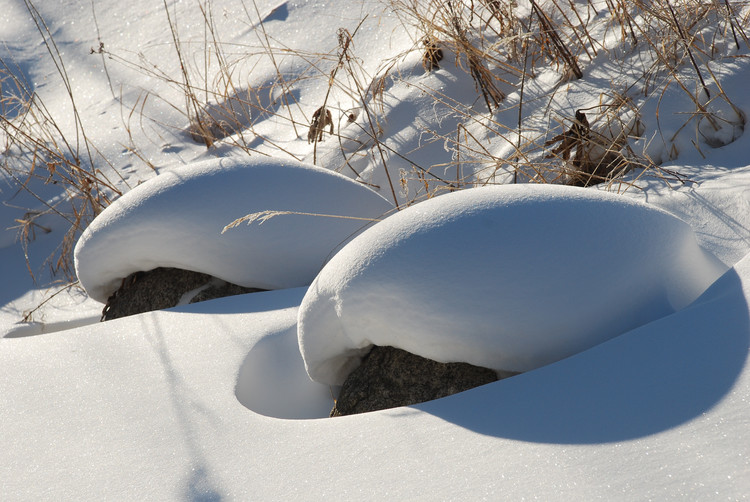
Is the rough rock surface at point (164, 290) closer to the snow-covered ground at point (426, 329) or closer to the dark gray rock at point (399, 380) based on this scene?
the snow-covered ground at point (426, 329)

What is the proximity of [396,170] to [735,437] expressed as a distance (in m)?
1.80

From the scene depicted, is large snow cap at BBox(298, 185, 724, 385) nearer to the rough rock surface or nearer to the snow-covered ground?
the snow-covered ground

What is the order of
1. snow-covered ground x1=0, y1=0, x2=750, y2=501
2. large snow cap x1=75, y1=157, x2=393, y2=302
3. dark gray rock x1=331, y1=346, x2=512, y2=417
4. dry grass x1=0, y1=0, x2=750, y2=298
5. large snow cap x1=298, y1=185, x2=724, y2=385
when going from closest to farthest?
snow-covered ground x1=0, y1=0, x2=750, y2=501 → large snow cap x1=298, y1=185, x2=724, y2=385 → dark gray rock x1=331, y1=346, x2=512, y2=417 → large snow cap x1=75, y1=157, x2=393, y2=302 → dry grass x1=0, y1=0, x2=750, y2=298

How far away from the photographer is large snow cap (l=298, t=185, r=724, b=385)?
1.29 metres

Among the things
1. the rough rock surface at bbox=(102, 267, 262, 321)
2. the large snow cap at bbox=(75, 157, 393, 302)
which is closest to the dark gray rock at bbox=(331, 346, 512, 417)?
the large snow cap at bbox=(75, 157, 393, 302)

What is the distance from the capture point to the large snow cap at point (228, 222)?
1939 millimetres

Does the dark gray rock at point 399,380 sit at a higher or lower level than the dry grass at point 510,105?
lower

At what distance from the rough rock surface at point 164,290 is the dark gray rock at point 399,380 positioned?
0.59m

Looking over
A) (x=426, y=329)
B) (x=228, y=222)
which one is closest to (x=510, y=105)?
(x=228, y=222)

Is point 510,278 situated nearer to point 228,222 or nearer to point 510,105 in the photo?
point 228,222

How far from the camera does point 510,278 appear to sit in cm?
129

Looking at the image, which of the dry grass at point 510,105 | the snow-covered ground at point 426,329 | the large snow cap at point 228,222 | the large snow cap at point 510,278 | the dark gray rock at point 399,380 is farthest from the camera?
the dry grass at point 510,105

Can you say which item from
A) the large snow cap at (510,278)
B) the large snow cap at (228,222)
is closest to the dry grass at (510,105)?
the large snow cap at (228,222)

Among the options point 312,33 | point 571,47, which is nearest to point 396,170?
point 571,47
